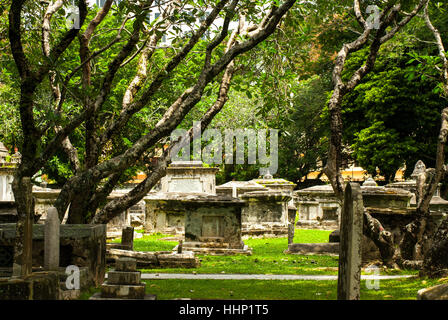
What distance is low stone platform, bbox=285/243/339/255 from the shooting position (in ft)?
47.3

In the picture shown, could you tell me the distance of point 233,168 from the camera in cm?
4547

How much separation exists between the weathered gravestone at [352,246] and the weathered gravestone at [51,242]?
12.2 ft

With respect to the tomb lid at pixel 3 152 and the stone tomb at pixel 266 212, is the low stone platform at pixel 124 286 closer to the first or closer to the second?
the stone tomb at pixel 266 212

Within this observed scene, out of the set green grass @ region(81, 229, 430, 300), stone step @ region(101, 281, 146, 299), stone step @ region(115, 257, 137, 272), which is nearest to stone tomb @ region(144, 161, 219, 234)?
green grass @ region(81, 229, 430, 300)

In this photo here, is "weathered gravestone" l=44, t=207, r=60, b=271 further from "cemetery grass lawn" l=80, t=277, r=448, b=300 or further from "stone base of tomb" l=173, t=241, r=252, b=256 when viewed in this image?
"stone base of tomb" l=173, t=241, r=252, b=256

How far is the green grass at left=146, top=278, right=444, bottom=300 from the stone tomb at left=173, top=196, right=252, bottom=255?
561cm

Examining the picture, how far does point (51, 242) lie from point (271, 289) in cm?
351

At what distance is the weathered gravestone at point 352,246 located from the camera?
18.5 feet

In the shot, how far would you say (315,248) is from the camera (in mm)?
14711

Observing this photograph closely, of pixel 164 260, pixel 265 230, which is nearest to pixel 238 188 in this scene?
pixel 265 230

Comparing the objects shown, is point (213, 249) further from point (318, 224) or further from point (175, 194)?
point (318, 224)

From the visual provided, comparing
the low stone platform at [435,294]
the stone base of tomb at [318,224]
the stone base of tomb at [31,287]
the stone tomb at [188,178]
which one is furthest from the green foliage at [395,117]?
the stone base of tomb at [31,287]
